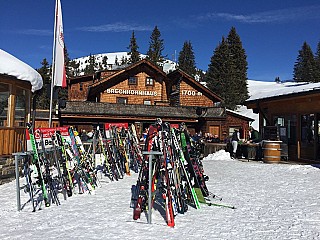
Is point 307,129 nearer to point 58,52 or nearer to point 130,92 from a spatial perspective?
point 58,52

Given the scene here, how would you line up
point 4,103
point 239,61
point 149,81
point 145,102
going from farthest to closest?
point 239,61 → point 149,81 → point 145,102 → point 4,103

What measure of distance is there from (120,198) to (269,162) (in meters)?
7.95

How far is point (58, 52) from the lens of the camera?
1228 centimetres

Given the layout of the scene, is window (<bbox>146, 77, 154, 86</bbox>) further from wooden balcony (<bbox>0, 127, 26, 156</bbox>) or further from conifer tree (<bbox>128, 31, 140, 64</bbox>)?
conifer tree (<bbox>128, 31, 140, 64</bbox>)

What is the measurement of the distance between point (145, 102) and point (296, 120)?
1777 cm

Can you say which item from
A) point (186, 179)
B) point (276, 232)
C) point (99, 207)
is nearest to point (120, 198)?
point (99, 207)

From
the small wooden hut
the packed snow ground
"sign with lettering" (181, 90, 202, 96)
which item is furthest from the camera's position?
"sign with lettering" (181, 90, 202, 96)

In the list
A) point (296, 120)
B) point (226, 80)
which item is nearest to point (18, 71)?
point (296, 120)

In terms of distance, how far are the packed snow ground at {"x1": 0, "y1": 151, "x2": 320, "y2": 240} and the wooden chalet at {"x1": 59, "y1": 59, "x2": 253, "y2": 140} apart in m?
15.1

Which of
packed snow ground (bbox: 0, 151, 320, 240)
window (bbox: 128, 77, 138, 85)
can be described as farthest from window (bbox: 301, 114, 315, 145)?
window (bbox: 128, 77, 138, 85)

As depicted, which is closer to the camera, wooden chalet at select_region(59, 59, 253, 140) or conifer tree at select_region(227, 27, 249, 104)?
wooden chalet at select_region(59, 59, 253, 140)

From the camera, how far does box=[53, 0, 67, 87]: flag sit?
12.0 metres

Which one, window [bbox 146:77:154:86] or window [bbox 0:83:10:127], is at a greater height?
window [bbox 146:77:154:86]

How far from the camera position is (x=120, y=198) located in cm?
723
